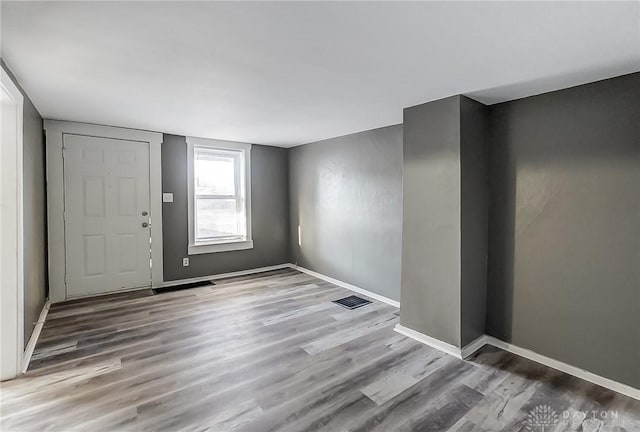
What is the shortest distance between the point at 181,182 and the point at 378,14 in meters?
3.71

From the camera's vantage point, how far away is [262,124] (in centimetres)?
355

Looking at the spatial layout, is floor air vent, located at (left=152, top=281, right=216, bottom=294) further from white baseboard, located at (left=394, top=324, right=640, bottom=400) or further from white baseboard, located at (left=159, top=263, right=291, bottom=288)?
→ white baseboard, located at (left=394, top=324, right=640, bottom=400)

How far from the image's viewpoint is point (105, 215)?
380 centimetres

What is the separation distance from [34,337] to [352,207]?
348 centimetres

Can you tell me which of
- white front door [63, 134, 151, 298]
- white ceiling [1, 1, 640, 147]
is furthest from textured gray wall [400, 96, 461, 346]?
white front door [63, 134, 151, 298]

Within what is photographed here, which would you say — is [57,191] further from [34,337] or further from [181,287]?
[181,287]

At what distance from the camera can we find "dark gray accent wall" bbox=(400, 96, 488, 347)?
248 cm

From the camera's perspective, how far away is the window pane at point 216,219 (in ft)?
15.0

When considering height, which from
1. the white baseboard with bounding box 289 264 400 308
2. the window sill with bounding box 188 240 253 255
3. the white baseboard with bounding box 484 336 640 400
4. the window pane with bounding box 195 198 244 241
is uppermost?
the window pane with bounding box 195 198 244 241

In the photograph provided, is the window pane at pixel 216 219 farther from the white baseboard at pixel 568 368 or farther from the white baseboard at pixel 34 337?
the white baseboard at pixel 568 368

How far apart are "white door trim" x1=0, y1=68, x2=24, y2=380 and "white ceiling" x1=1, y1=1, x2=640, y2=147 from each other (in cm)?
53

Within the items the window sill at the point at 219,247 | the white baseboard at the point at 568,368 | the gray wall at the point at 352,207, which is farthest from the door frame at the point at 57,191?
the white baseboard at the point at 568,368

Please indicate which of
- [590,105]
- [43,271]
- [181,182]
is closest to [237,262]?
[181,182]

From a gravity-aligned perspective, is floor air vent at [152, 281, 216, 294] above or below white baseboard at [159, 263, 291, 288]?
below
